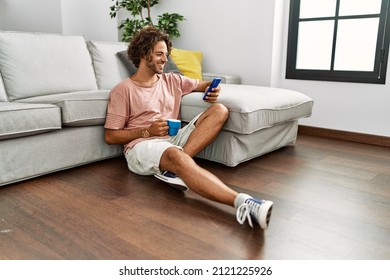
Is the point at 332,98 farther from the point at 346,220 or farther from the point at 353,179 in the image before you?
the point at 346,220

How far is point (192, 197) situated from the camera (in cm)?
177

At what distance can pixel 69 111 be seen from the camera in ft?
6.71

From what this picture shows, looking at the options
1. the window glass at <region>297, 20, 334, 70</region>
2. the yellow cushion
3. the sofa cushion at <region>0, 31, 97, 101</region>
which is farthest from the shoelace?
the window glass at <region>297, 20, 334, 70</region>

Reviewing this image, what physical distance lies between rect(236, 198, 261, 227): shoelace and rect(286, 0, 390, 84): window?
2.05m

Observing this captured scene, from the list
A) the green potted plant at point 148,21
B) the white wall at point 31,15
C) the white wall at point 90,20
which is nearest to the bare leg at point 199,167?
the green potted plant at point 148,21

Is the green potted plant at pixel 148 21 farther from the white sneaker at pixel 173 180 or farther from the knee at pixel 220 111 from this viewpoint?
the white sneaker at pixel 173 180

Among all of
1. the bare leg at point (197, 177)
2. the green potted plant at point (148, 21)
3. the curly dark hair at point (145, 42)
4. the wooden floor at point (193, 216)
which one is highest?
the green potted plant at point (148, 21)

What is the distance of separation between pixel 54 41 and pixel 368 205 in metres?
2.21

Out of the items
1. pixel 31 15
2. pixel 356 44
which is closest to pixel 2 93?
pixel 356 44

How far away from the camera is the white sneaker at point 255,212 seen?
4.63 feet

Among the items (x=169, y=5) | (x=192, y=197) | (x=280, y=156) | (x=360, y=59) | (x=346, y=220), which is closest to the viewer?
(x=346, y=220)

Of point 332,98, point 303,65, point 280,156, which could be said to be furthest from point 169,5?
point 280,156

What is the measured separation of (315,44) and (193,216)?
2.36 metres

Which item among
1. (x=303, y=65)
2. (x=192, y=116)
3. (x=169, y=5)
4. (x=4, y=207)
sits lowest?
(x=4, y=207)
